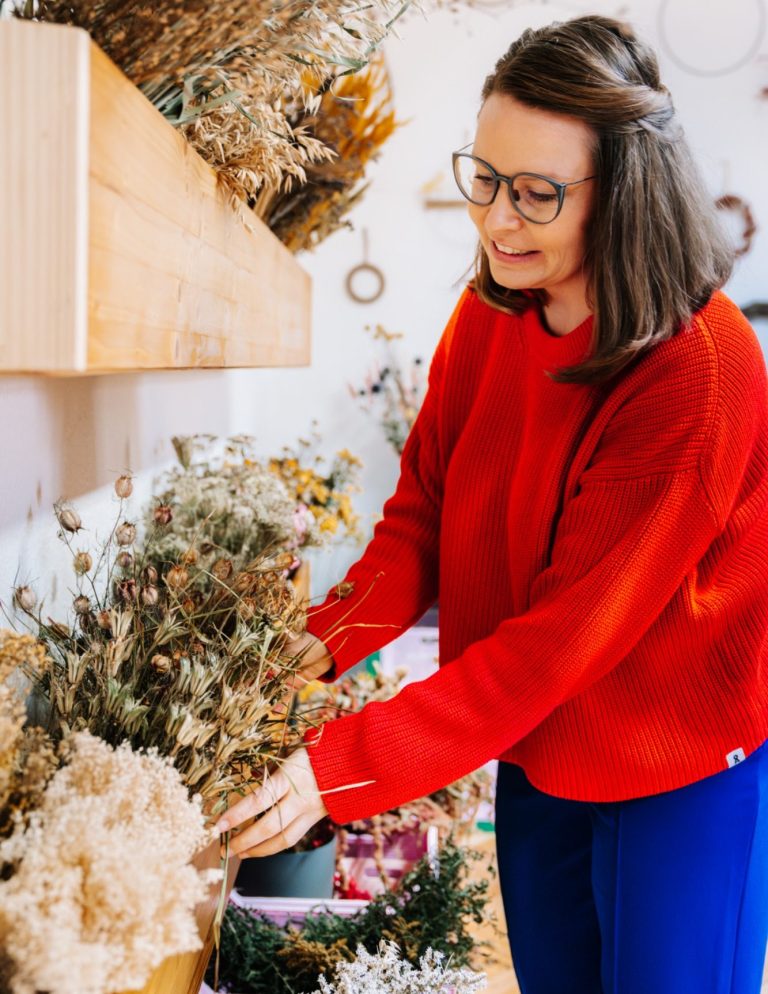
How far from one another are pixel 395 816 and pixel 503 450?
113 centimetres

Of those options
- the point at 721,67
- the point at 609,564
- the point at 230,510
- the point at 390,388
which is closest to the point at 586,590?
the point at 609,564

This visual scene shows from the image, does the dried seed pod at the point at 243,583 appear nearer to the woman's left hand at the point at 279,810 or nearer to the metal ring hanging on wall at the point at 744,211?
the woman's left hand at the point at 279,810

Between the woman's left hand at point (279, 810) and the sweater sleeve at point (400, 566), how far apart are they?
0.26 metres

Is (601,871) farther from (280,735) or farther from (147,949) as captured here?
(147,949)

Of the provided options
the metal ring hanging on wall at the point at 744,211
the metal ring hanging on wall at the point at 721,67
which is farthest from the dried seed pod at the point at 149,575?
the metal ring hanging on wall at the point at 721,67

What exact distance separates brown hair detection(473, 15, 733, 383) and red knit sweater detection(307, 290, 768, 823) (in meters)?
0.04

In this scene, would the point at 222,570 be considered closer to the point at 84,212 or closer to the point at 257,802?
the point at 257,802

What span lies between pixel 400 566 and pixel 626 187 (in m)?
0.56

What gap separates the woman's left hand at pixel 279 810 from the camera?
88 cm

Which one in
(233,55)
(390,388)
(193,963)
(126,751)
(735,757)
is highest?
(233,55)

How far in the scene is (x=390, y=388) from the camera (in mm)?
3799

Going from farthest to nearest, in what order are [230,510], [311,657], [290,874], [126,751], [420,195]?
[420,195]
[290,874]
[230,510]
[311,657]
[126,751]

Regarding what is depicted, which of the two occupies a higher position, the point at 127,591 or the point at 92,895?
the point at 127,591

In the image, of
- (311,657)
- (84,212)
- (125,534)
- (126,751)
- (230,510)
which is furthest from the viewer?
(230,510)
